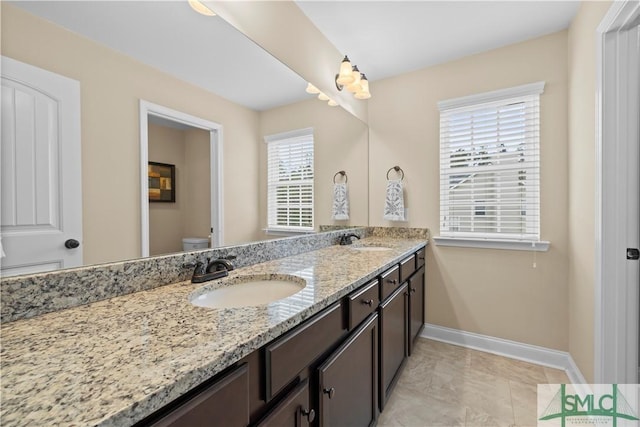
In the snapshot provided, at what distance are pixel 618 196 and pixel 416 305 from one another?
1.34 metres

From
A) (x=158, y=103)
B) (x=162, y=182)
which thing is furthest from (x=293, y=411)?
(x=158, y=103)

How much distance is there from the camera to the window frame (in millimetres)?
2082

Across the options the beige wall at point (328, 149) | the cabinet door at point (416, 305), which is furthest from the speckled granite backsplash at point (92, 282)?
the cabinet door at point (416, 305)

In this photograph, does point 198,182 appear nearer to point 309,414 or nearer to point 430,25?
point 309,414

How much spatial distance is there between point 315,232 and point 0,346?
154 cm

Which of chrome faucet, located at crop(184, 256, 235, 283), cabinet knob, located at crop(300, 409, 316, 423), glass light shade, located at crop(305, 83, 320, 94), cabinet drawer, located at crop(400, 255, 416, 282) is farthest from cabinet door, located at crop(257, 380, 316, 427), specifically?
glass light shade, located at crop(305, 83, 320, 94)

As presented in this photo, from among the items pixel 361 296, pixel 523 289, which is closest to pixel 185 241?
pixel 361 296

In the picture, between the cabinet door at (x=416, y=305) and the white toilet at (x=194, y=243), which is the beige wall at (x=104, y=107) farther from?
the cabinet door at (x=416, y=305)

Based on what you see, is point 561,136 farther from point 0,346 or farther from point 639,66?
point 0,346

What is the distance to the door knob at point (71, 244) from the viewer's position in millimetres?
767

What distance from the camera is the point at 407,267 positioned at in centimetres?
191

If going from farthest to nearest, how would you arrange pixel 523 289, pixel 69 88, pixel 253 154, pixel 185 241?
pixel 523 289 < pixel 253 154 < pixel 185 241 < pixel 69 88

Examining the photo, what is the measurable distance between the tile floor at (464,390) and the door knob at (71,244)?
162cm

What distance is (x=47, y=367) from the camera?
49 cm
